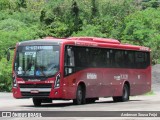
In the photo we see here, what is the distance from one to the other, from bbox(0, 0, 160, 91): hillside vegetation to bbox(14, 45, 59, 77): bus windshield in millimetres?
34547

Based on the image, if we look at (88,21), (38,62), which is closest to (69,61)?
(38,62)

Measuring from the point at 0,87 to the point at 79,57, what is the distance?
1927 centimetres

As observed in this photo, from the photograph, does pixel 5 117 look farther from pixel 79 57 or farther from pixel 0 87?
pixel 0 87

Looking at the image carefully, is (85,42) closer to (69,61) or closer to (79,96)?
(69,61)

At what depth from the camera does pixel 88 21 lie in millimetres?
80938

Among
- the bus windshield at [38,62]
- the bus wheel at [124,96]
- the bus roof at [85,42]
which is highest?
the bus roof at [85,42]

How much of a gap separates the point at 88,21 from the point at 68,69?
5510 centimetres

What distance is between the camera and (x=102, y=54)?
2961cm

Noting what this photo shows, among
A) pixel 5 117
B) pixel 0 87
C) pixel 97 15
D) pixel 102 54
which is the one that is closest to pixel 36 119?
pixel 5 117

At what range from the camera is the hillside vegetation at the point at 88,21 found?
69.9 meters

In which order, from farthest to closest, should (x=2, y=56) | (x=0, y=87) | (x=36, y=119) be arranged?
(x=2, y=56) < (x=0, y=87) < (x=36, y=119)

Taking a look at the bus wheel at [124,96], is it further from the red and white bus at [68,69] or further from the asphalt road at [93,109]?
the asphalt road at [93,109]

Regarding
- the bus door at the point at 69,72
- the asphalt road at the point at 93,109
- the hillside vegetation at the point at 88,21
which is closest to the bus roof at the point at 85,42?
the bus door at the point at 69,72

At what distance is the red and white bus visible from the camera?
1008 inches
